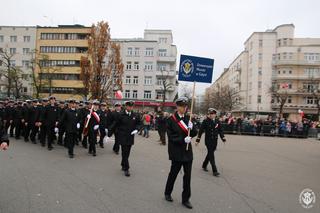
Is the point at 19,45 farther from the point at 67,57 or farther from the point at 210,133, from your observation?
the point at 210,133

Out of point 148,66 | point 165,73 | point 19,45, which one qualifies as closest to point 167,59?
point 165,73

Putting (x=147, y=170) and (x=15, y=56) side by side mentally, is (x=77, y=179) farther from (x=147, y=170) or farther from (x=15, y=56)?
(x=15, y=56)

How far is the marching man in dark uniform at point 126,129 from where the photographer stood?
762 centimetres

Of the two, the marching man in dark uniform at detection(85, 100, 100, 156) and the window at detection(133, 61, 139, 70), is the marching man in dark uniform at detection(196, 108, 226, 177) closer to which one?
the marching man in dark uniform at detection(85, 100, 100, 156)

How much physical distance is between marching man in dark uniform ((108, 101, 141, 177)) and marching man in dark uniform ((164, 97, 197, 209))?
223 cm

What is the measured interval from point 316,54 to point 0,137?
70.8 m

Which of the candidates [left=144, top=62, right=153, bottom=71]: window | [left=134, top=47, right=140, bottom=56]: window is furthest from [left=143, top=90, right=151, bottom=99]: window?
[left=134, top=47, right=140, bottom=56]: window

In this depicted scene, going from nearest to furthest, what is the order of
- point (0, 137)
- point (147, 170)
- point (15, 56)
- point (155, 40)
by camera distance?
point (0, 137), point (147, 170), point (155, 40), point (15, 56)

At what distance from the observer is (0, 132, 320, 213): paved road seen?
5.18 metres

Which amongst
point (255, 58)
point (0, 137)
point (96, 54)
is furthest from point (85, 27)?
point (0, 137)

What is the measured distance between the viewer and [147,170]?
27.2 feet

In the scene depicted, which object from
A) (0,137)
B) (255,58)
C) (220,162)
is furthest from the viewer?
(255,58)

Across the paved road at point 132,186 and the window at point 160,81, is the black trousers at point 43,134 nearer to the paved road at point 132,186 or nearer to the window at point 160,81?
the paved road at point 132,186

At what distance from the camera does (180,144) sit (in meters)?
5.57
